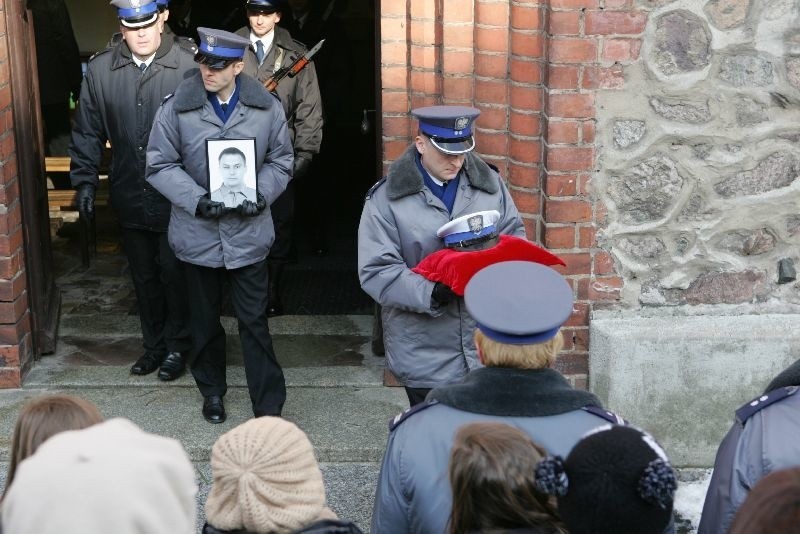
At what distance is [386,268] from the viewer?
4594 millimetres

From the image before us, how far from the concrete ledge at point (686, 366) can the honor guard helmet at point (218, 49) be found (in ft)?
6.29

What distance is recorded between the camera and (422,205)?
4.63 metres

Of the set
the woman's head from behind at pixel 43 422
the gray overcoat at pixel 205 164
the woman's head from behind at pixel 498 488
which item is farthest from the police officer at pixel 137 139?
the woman's head from behind at pixel 498 488

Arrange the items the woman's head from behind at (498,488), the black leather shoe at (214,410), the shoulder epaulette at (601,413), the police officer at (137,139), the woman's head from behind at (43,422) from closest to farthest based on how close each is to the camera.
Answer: the woman's head from behind at (498,488) → the woman's head from behind at (43,422) → the shoulder epaulette at (601,413) → the black leather shoe at (214,410) → the police officer at (137,139)

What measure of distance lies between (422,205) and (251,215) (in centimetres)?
92

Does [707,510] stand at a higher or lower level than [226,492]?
lower

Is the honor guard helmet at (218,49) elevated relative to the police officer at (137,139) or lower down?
elevated

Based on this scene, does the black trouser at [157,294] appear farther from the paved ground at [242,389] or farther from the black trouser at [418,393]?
the black trouser at [418,393]

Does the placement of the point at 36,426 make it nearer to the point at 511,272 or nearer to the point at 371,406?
the point at 511,272

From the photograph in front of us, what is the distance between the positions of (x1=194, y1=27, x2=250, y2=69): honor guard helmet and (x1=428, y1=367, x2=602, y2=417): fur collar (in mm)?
2385

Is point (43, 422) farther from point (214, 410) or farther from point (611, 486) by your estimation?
point (214, 410)

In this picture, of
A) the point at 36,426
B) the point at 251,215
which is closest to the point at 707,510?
the point at 36,426

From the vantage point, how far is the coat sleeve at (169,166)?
5133 mm

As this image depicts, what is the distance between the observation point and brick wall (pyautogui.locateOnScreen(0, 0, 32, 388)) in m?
5.60
